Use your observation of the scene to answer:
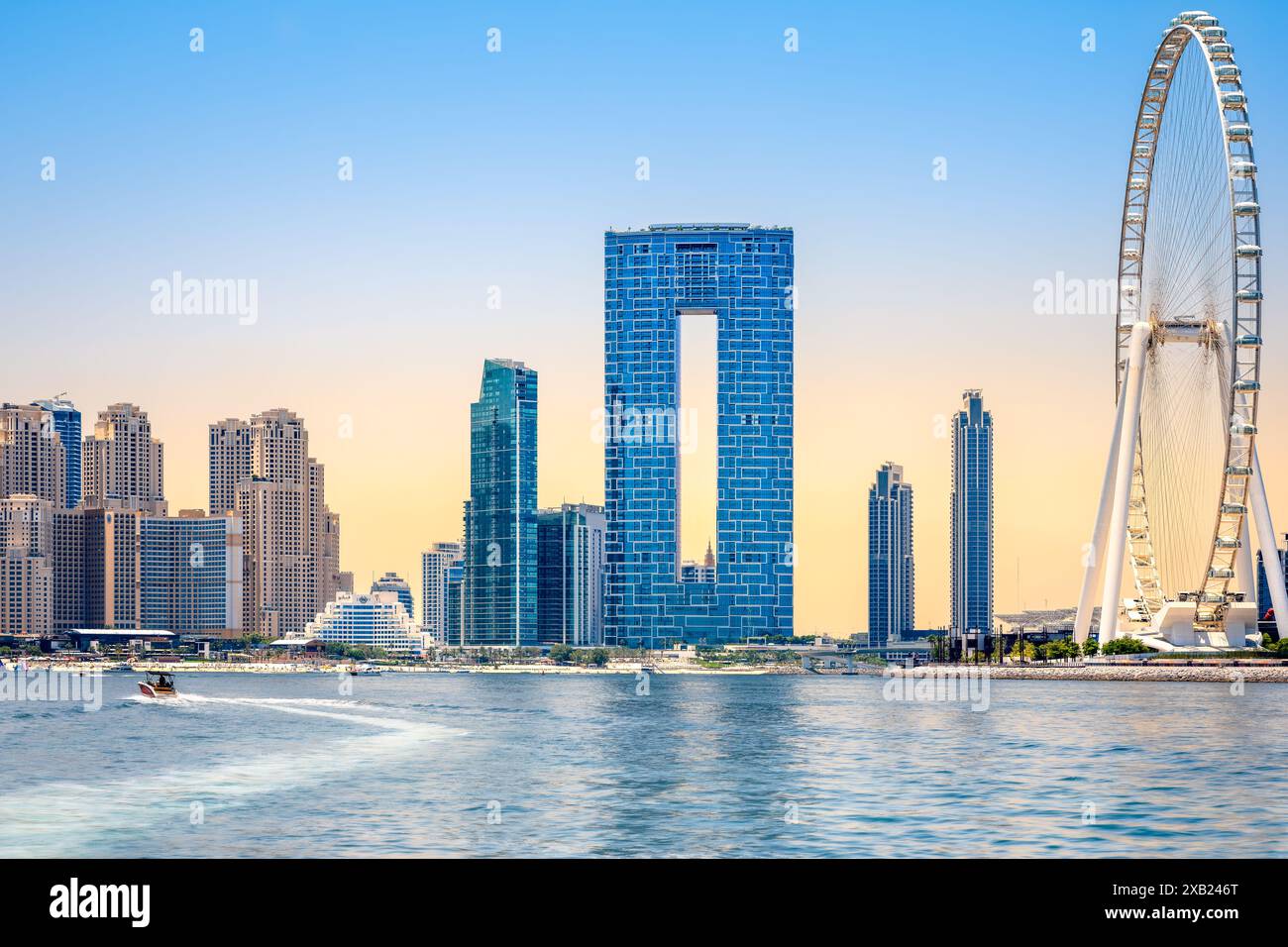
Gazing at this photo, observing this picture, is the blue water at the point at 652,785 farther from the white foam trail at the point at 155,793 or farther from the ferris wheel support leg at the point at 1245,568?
the ferris wheel support leg at the point at 1245,568

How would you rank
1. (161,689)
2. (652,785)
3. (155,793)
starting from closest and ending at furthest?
(155,793), (652,785), (161,689)

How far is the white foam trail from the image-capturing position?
3438 centimetres

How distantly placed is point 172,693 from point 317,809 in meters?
80.7

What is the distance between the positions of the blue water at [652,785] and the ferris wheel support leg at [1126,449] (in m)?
32.6

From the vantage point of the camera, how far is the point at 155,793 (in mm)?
43406

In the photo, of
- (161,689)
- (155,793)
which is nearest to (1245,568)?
(161,689)

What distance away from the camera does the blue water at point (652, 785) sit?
3173 centimetres

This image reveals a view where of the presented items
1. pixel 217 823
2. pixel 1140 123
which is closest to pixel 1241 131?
pixel 1140 123

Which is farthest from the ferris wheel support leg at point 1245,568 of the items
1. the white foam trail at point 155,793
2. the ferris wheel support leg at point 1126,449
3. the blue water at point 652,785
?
the white foam trail at point 155,793

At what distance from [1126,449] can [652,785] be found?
267ft

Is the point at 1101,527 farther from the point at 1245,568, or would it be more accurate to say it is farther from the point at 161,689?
the point at 161,689

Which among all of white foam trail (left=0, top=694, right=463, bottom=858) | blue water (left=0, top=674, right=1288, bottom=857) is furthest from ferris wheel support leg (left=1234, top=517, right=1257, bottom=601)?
white foam trail (left=0, top=694, right=463, bottom=858)

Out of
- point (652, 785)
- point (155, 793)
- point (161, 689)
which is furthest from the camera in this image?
point (161, 689)
